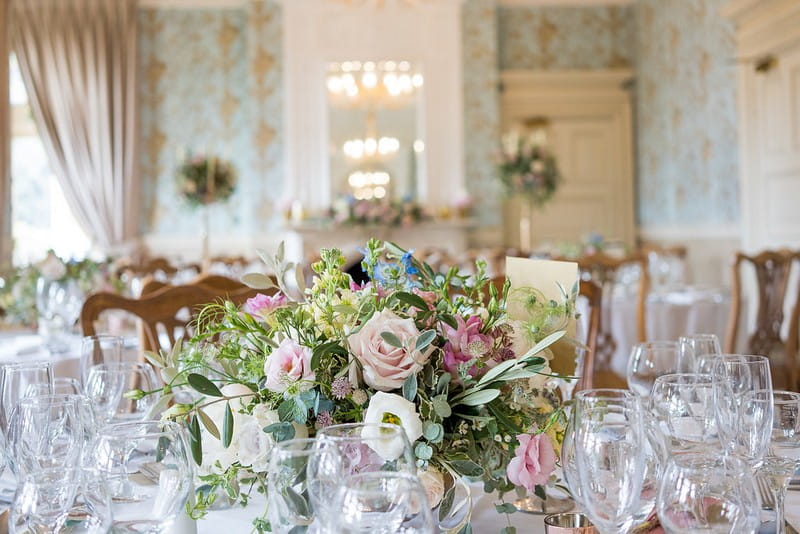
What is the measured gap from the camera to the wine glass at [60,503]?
2.67 feet

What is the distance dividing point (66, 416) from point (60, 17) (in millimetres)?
7941

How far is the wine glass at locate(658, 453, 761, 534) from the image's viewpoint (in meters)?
0.76

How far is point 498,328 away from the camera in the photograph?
3.18 feet

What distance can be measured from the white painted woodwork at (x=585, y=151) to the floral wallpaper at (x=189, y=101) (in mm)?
2598

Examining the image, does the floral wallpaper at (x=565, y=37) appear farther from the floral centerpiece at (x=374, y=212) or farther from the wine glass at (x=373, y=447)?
the wine glass at (x=373, y=447)

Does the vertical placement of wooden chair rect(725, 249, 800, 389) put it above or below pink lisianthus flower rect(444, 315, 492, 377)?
below

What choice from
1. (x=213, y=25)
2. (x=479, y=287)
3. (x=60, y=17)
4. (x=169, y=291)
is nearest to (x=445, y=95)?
(x=213, y=25)

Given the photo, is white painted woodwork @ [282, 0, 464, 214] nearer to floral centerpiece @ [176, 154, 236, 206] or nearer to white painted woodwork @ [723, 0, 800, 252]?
floral centerpiece @ [176, 154, 236, 206]

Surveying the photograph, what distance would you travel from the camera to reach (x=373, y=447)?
2.46 ft

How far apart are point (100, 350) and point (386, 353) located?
1.08 metres

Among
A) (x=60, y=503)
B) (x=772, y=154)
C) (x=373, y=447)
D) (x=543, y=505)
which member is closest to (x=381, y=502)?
(x=373, y=447)

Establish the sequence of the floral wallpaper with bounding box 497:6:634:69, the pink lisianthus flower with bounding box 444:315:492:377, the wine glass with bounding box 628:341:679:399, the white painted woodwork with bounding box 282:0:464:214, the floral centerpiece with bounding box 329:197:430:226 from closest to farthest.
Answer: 1. the pink lisianthus flower with bounding box 444:315:492:377
2. the wine glass with bounding box 628:341:679:399
3. the floral centerpiece with bounding box 329:197:430:226
4. the white painted woodwork with bounding box 282:0:464:214
5. the floral wallpaper with bounding box 497:6:634:69

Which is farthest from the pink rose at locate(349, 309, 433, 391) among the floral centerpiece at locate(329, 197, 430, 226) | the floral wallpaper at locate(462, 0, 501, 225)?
the floral wallpaper at locate(462, 0, 501, 225)

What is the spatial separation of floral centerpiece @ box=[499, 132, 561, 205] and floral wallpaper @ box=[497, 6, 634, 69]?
1560 millimetres
